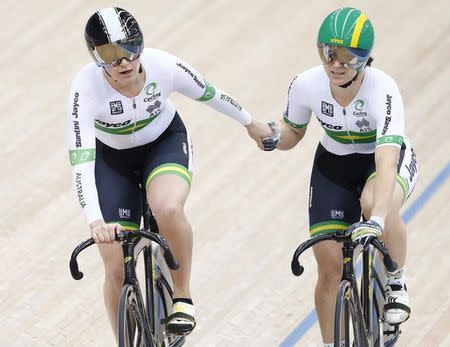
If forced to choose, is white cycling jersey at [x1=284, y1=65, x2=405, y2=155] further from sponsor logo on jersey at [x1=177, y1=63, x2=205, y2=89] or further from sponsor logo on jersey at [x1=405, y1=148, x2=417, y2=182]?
sponsor logo on jersey at [x1=177, y1=63, x2=205, y2=89]

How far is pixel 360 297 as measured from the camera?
5.36 meters

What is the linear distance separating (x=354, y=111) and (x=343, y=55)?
34 cm

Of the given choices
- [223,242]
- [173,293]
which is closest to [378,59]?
[223,242]

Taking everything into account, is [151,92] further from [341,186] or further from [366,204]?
[366,204]

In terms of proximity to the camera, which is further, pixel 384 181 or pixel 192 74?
pixel 192 74

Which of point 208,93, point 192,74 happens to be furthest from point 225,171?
point 192,74

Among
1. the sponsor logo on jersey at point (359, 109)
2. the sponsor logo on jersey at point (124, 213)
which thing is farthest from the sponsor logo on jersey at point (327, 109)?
the sponsor logo on jersey at point (124, 213)

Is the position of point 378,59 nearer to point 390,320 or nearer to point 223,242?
point 223,242

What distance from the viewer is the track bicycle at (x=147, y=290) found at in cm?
482

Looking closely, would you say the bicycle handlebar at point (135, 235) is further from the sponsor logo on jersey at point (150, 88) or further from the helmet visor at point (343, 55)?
the helmet visor at point (343, 55)

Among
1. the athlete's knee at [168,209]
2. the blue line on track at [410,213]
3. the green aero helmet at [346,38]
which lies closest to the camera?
the green aero helmet at [346,38]

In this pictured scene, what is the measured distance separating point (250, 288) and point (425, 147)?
1643 millimetres

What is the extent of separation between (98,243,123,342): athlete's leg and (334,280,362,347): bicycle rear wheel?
952mm

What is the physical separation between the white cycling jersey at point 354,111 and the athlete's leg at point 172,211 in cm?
63
